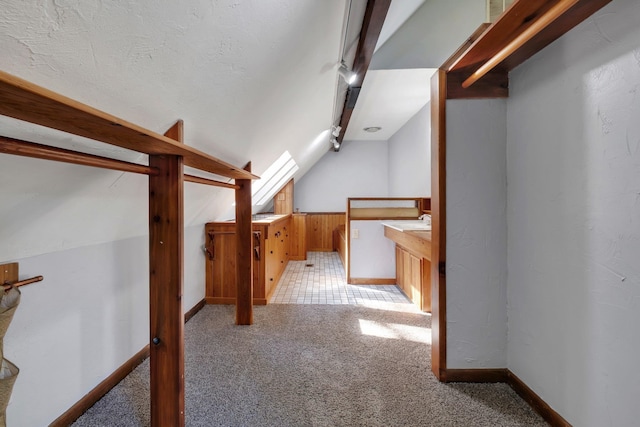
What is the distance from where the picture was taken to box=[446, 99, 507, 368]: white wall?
5.00 feet

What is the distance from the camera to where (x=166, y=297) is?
1146 mm

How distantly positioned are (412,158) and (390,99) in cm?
132

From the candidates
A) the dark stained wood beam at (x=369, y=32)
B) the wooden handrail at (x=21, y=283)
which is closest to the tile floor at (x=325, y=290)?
the wooden handrail at (x=21, y=283)

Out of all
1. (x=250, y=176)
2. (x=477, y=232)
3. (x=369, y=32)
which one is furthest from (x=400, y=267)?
(x=369, y=32)

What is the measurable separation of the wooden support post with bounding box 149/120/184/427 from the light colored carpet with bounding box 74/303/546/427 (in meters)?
0.21

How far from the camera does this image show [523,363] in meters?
1.42

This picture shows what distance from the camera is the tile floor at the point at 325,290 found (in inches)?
112

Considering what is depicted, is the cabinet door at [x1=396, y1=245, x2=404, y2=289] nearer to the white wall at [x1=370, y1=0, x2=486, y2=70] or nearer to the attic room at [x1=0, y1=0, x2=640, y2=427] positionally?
the attic room at [x1=0, y1=0, x2=640, y2=427]

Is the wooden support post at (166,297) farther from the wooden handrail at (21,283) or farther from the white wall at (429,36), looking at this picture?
the white wall at (429,36)

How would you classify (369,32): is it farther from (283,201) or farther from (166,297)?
(283,201)

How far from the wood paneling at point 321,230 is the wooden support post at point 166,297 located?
4.89 metres

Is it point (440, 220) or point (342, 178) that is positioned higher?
point (342, 178)

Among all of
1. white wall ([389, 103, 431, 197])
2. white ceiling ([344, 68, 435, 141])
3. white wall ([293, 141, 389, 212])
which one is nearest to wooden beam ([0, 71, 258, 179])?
white ceiling ([344, 68, 435, 141])

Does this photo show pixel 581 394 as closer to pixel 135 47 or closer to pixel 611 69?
pixel 611 69
